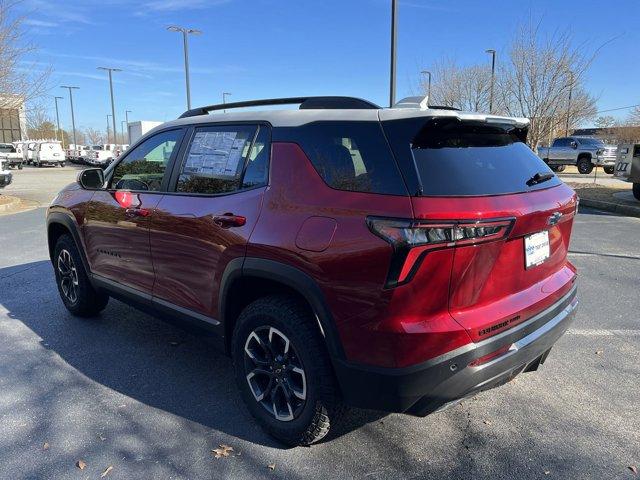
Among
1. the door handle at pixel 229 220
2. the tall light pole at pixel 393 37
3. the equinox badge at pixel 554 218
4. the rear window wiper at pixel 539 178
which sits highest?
the tall light pole at pixel 393 37

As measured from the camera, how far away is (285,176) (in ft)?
8.57

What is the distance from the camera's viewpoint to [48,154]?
39969 mm

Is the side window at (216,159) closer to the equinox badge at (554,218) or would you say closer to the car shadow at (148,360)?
the car shadow at (148,360)

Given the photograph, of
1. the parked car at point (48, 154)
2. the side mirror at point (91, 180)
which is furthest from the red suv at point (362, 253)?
the parked car at point (48, 154)

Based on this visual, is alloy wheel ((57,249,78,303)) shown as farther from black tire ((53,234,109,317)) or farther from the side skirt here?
the side skirt

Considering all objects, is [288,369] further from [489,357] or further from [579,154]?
[579,154]

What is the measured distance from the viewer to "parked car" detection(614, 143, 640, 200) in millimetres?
11922

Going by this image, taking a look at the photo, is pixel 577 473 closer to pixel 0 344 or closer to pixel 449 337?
pixel 449 337

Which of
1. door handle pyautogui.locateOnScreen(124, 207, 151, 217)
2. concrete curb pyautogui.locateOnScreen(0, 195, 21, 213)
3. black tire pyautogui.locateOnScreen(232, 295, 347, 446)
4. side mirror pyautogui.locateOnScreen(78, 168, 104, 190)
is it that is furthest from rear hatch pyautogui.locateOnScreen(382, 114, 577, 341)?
concrete curb pyautogui.locateOnScreen(0, 195, 21, 213)

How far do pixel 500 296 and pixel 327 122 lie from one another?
121 centimetres

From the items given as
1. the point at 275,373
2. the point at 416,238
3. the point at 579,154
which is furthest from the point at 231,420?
the point at 579,154

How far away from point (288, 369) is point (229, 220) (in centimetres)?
88

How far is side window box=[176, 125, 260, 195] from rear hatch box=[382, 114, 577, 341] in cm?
98

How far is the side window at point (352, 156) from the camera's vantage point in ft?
→ 7.41
